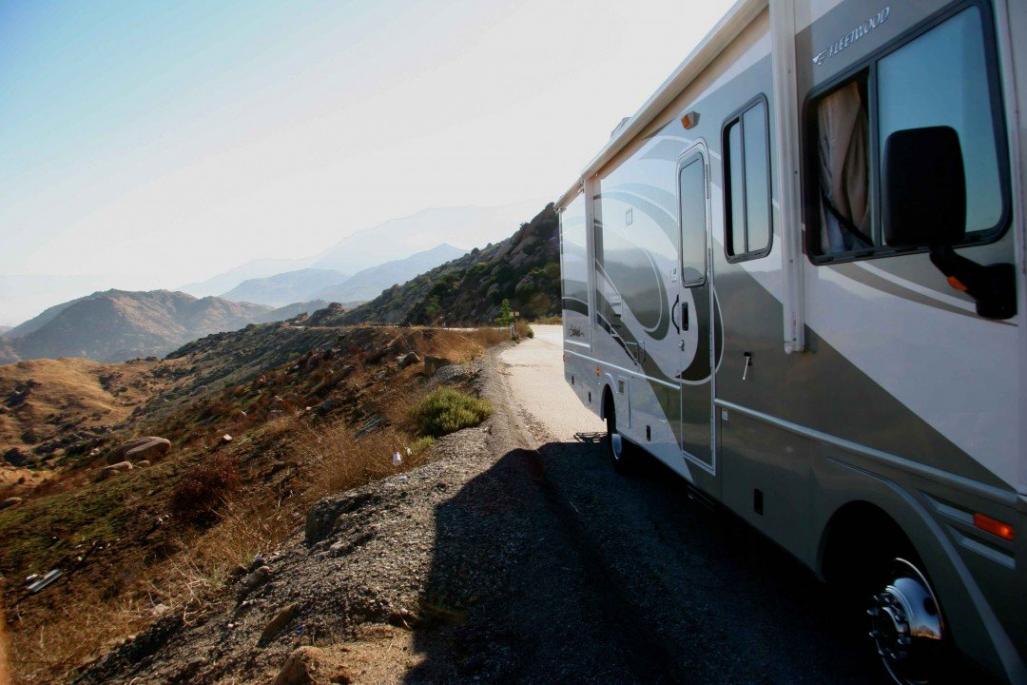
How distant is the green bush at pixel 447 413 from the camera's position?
10.8 meters

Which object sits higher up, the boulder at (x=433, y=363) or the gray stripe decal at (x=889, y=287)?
the gray stripe decal at (x=889, y=287)

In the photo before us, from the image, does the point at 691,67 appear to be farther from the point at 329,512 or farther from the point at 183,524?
the point at 183,524

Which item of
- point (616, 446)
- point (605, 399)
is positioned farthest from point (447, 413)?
point (616, 446)

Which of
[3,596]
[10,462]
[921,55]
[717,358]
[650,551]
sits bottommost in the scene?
[10,462]

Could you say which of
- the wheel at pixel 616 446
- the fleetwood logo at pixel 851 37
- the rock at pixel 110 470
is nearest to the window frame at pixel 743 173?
the fleetwood logo at pixel 851 37

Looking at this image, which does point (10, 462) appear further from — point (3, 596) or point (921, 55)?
point (921, 55)

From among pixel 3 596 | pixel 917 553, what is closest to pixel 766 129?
pixel 917 553

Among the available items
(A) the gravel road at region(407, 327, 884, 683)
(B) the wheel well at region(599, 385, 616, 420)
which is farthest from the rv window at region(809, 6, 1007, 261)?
(B) the wheel well at region(599, 385, 616, 420)

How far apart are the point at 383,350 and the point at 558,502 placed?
2031cm

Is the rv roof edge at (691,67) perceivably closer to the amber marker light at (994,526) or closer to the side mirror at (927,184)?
the side mirror at (927,184)

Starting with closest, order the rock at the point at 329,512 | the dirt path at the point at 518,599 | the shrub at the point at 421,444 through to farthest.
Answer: the dirt path at the point at 518,599, the rock at the point at 329,512, the shrub at the point at 421,444

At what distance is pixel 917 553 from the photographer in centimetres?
307

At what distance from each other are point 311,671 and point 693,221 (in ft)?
13.1

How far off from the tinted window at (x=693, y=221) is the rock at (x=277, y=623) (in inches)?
147
